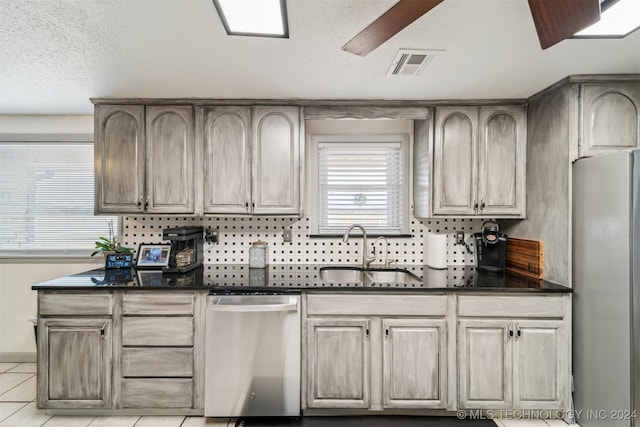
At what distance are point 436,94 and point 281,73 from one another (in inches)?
47.3

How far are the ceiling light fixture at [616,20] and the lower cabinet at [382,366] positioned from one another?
183 centimetres

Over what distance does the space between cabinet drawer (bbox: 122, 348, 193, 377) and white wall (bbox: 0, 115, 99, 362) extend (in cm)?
130

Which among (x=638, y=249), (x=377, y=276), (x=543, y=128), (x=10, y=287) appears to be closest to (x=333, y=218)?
(x=377, y=276)

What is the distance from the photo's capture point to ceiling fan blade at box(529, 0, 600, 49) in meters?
0.97

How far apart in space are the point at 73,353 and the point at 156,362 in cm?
57

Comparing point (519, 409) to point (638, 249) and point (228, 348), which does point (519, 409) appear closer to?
point (638, 249)

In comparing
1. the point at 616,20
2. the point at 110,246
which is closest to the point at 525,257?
the point at 616,20

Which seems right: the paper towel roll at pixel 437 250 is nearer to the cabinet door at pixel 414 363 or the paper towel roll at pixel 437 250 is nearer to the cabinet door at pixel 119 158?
the cabinet door at pixel 414 363

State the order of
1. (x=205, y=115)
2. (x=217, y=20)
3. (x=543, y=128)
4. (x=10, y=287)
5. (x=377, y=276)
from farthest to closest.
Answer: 1. (x=10, y=287)
2. (x=377, y=276)
3. (x=205, y=115)
4. (x=543, y=128)
5. (x=217, y=20)

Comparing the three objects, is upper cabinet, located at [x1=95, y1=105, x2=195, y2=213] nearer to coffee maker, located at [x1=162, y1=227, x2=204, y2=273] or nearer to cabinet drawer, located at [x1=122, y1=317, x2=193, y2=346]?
coffee maker, located at [x1=162, y1=227, x2=204, y2=273]

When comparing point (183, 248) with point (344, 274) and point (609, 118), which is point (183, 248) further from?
point (609, 118)

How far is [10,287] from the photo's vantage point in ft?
9.94

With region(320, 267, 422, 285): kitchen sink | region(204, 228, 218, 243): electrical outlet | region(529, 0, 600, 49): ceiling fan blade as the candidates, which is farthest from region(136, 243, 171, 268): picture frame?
region(529, 0, 600, 49): ceiling fan blade

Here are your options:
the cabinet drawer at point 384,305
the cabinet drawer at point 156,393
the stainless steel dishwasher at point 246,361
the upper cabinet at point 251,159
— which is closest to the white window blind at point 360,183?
the upper cabinet at point 251,159
